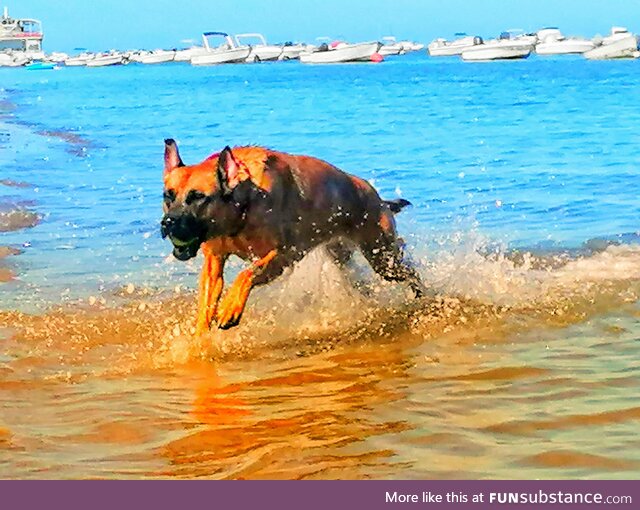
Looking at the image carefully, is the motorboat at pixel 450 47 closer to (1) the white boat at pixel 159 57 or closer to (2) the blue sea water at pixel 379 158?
(1) the white boat at pixel 159 57

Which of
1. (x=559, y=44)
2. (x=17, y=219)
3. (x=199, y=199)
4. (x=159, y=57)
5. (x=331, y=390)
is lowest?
(x=331, y=390)

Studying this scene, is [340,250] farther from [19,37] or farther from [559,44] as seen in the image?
[19,37]

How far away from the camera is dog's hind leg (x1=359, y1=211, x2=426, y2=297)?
7.71 m

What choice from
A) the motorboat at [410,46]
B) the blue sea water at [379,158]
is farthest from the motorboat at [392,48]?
the blue sea water at [379,158]

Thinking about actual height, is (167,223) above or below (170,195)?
below

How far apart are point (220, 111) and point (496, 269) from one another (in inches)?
1185

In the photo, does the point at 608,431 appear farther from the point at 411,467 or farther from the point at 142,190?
the point at 142,190

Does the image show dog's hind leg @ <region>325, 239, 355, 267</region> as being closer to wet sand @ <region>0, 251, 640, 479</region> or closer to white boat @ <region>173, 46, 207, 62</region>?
wet sand @ <region>0, 251, 640, 479</region>

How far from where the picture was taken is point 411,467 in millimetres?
4555

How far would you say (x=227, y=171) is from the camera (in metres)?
6.46

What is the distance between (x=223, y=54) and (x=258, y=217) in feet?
355

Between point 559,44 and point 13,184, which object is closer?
point 13,184

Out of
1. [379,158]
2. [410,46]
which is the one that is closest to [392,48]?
[410,46]

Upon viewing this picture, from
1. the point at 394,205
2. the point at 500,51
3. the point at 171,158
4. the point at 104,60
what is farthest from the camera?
the point at 104,60
